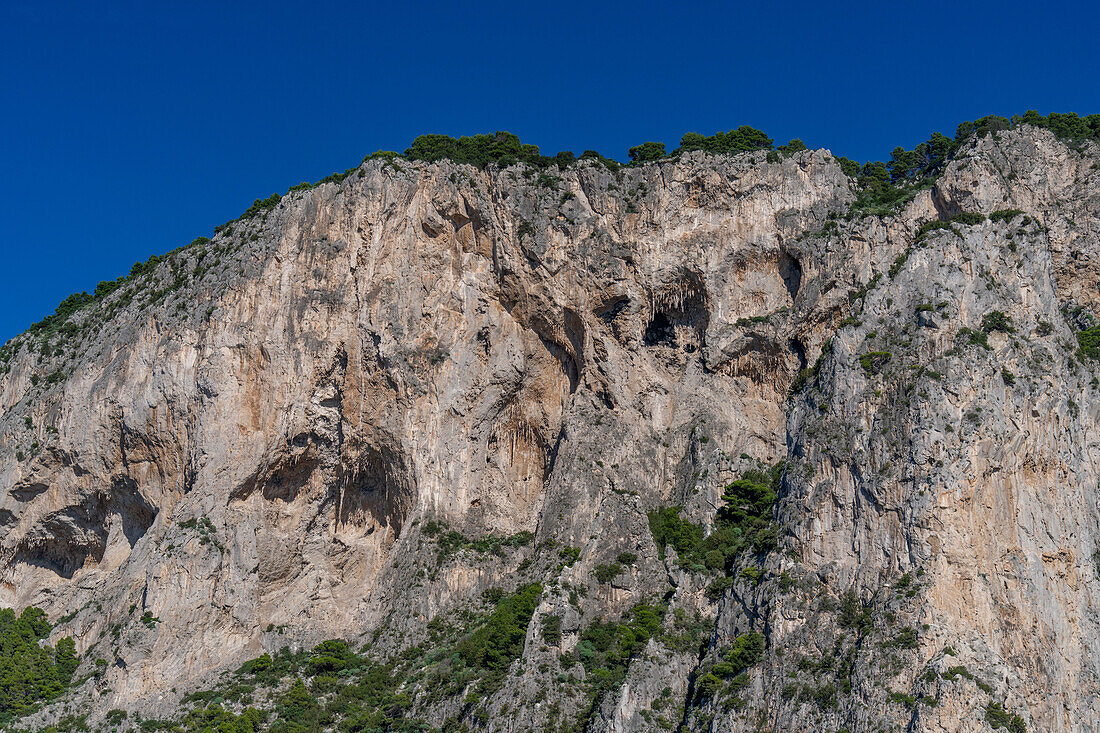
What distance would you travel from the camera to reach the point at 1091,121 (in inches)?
2990

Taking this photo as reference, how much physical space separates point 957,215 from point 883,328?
9.67m

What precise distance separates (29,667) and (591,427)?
1341 inches

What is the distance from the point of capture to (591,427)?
69312 mm

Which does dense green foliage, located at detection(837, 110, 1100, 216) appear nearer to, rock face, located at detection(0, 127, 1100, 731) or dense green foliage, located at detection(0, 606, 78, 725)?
rock face, located at detection(0, 127, 1100, 731)

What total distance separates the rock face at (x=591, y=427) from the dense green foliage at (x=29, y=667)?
73.3 inches

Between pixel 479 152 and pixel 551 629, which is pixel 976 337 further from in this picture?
pixel 479 152

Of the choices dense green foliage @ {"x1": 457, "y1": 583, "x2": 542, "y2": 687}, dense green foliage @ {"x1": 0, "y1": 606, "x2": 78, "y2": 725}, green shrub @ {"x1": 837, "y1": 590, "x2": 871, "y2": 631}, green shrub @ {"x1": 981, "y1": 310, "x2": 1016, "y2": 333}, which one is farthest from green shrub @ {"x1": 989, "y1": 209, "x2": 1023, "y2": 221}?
dense green foliage @ {"x1": 0, "y1": 606, "x2": 78, "y2": 725}

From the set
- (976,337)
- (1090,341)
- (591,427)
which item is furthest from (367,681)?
(1090,341)

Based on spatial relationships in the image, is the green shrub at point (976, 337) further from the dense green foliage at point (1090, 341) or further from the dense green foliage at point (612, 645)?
the dense green foliage at point (612, 645)

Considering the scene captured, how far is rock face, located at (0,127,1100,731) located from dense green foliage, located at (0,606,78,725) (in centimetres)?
186

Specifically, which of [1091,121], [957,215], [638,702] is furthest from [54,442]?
[1091,121]

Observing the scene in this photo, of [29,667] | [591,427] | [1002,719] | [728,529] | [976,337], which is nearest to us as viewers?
[1002,719]

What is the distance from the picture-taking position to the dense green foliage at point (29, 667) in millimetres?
63719

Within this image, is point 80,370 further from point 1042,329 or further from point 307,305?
point 1042,329
